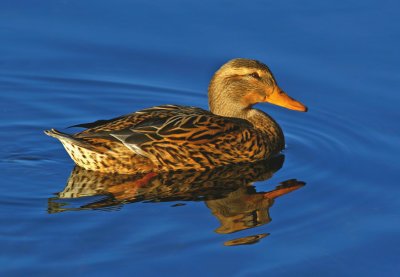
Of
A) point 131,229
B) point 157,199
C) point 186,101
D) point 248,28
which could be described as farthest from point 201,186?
point 248,28

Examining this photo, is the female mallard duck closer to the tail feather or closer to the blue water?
the tail feather

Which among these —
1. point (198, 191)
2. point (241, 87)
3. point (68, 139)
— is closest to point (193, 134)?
point (198, 191)

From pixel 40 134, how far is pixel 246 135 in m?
2.44

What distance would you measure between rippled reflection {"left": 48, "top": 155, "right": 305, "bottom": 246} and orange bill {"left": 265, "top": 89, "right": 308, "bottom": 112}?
0.78m

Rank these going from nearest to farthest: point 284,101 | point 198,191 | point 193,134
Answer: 1. point 198,191
2. point 193,134
3. point 284,101

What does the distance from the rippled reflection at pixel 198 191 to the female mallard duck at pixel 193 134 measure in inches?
5.5

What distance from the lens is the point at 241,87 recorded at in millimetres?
12734

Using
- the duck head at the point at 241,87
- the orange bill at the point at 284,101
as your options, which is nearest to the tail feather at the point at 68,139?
the duck head at the point at 241,87

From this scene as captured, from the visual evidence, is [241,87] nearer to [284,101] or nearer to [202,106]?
[284,101]

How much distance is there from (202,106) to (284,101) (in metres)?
1.34

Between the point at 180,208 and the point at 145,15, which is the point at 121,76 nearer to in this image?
the point at 145,15

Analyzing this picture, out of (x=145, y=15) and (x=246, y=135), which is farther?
(x=145, y=15)

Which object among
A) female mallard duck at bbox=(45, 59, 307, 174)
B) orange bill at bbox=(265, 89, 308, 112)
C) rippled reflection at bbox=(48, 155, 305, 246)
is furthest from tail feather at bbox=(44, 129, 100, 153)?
orange bill at bbox=(265, 89, 308, 112)

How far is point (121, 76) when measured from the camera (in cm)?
1403
